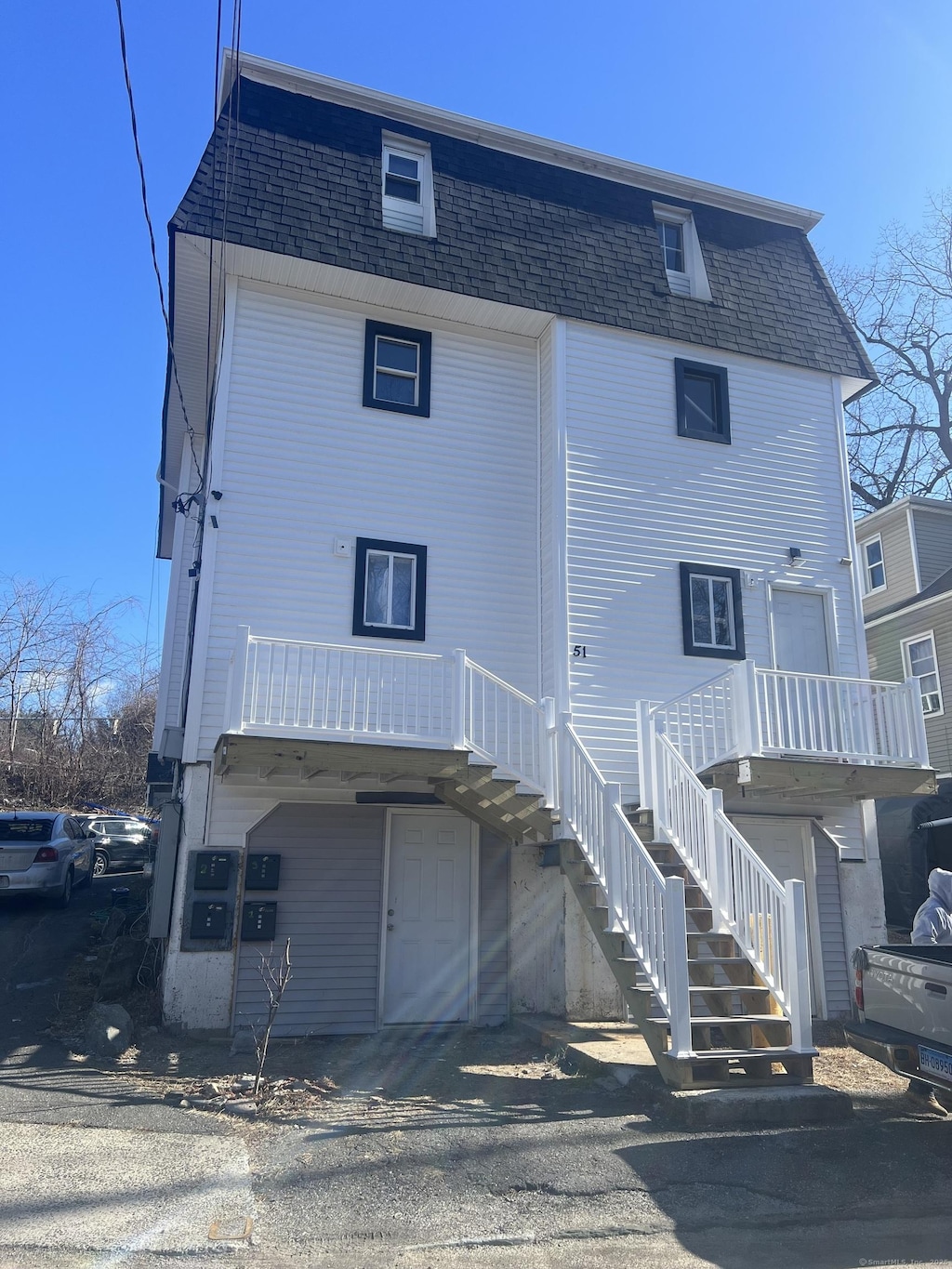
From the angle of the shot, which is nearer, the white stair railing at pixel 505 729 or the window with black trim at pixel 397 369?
the white stair railing at pixel 505 729

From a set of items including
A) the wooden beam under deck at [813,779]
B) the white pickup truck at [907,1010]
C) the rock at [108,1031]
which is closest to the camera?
the white pickup truck at [907,1010]

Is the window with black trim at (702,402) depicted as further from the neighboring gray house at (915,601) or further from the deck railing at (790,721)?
the neighboring gray house at (915,601)

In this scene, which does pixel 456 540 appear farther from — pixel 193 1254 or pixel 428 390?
pixel 193 1254

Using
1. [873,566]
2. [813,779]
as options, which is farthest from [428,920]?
[873,566]

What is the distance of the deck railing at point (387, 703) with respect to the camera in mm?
9164

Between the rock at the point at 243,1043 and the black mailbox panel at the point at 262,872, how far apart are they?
4.48ft

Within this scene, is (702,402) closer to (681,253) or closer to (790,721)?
(681,253)

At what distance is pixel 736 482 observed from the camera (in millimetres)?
12820

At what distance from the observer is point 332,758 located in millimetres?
9305

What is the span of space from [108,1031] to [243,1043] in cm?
128

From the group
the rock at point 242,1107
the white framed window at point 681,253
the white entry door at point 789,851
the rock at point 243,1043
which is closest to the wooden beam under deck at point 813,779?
the white entry door at point 789,851

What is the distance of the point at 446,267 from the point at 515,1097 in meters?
9.22

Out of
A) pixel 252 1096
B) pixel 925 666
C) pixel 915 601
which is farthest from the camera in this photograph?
pixel 915 601

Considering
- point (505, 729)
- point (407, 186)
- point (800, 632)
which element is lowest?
point (505, 729)
